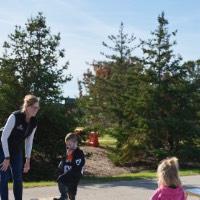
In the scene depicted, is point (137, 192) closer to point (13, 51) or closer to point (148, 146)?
point (13, 51)

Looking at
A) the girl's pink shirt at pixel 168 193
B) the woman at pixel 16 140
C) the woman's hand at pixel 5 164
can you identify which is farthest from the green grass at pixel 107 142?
the girl's pink shirt at pixel 168 193

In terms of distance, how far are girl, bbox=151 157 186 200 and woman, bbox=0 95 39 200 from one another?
2.75m

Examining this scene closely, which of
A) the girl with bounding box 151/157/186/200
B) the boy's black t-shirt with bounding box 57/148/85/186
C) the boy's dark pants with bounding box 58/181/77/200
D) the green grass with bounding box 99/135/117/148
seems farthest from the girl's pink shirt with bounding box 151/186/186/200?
the green grass with bounding box 99/135/117/148

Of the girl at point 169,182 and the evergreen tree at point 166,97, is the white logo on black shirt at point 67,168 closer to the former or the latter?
→ the girl at point 169,182

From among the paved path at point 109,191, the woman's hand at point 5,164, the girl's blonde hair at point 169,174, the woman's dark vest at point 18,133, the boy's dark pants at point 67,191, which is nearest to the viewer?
the girl's blonde hair at point 169,174

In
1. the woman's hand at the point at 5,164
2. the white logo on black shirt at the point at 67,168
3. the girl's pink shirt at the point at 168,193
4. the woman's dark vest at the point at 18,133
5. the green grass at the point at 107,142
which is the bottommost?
the green grass at the point at 107,142

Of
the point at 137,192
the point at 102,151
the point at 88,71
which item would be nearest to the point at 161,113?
the point at 102,151

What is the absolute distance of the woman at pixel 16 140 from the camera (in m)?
8.22

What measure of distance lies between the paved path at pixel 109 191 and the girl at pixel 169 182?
410cm

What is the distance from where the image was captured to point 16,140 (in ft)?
27.5

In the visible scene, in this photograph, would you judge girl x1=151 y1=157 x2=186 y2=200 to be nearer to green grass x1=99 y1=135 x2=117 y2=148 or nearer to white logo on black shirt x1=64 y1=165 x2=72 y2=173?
A: white logo on black shirt x1=64 y1=165 x2=72 y2=173

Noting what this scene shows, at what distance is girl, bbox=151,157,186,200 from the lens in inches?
243

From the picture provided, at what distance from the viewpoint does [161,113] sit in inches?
869

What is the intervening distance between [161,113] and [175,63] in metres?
2.07
